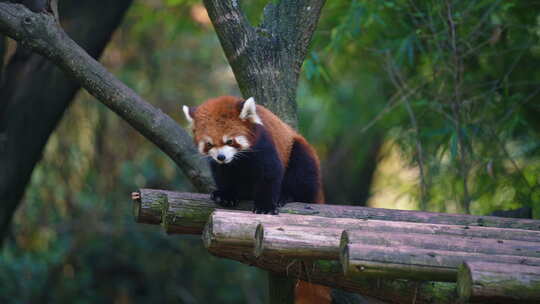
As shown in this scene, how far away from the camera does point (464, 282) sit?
1940 mm

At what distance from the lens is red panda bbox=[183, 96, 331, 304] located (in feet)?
9.68

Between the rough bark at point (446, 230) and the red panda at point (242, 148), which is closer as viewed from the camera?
the rough bark at point (446, 230)

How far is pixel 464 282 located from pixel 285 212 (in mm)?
1136

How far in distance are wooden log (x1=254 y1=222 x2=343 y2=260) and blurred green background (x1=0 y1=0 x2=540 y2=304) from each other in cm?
215

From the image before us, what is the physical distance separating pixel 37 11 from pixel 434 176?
327 cm

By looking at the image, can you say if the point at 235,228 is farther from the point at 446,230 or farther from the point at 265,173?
the point at 446,230

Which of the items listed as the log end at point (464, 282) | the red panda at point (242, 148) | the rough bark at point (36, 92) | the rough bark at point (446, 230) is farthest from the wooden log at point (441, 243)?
the rough bark at point (36, 92)

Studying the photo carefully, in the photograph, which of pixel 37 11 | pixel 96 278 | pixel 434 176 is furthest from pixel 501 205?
pixel 96 278

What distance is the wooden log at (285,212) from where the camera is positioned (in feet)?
9.33

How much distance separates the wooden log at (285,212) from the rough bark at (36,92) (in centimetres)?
157

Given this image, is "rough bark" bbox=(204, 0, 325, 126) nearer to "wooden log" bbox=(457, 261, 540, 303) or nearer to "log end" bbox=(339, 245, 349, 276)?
"log end" bbox=(339, 245, 349, 276)

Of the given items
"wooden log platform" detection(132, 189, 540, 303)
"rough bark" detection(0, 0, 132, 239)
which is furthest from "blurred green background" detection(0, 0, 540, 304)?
"wooden log platform" detection(132, 189, 540, 303)

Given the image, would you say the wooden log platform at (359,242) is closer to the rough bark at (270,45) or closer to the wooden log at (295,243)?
the wooden log at (295,243)

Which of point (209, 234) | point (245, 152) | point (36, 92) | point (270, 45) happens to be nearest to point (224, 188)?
point (245, 152)
